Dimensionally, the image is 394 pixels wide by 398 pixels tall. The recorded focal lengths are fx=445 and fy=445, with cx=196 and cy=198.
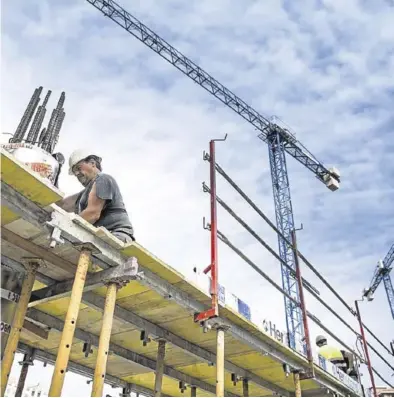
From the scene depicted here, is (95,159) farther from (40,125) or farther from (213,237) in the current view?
(213,237)

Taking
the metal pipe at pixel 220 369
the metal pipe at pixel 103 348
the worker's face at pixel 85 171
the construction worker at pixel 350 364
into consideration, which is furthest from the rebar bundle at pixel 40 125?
the construction worker at pixel 350 364

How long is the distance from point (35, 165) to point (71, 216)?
1275mm

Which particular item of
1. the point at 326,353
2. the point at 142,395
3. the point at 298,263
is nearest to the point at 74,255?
the point at 142,395

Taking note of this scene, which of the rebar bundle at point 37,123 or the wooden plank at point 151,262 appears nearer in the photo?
the wooden plank at point 151,262

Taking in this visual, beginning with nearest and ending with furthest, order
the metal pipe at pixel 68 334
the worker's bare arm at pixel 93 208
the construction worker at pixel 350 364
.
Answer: the metal pipe at pixel 68 334 → the worker's bare arm at pixel 93 208 → the construction worker at pixel 350 364

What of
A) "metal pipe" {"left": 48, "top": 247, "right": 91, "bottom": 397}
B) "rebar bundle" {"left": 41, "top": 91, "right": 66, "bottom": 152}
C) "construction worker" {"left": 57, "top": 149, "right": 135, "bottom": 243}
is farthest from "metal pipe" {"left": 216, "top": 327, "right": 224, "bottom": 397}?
"rebar bundle" {"left": 41, "top": 91, "right": 66, "bottom": 152}

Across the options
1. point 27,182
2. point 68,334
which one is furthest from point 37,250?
point 68,334

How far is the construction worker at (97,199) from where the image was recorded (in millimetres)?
7582

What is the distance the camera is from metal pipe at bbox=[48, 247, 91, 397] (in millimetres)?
5980

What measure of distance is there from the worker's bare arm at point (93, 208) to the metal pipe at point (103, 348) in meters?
1.20

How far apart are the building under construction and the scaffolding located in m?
0.02

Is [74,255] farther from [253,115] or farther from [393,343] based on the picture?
[253,115]

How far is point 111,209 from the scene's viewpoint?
800 cm

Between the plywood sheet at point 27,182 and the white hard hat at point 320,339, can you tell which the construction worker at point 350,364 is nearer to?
the white hard hat at point 320,339
